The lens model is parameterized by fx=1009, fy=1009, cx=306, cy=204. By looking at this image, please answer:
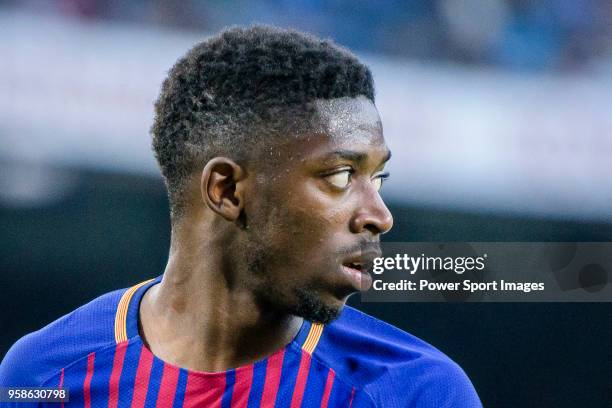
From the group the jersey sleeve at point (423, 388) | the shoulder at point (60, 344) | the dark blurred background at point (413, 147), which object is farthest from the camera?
the dark blurred background at point (413, 147)

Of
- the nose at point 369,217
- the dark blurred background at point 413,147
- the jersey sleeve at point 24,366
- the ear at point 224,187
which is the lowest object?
the jersey sleeve at point 24,366

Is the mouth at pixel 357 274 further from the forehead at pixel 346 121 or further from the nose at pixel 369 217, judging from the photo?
the forehead at pixel 346 121

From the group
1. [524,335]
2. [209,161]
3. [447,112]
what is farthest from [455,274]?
[209,161]

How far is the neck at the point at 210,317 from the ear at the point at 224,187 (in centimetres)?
8

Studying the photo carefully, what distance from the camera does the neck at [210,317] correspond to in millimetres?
2164

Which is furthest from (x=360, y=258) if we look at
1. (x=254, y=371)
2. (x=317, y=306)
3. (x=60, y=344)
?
(x=60, y=344)

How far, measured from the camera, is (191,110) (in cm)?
214

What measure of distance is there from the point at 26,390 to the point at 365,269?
0.84m

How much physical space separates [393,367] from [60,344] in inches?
30.3

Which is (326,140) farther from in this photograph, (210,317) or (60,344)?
(60,344)

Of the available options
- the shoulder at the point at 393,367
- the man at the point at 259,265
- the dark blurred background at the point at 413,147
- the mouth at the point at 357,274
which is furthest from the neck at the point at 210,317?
the dark blurred background at the point at 413,147

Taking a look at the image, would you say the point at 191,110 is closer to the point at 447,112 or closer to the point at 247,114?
the point at 247,114

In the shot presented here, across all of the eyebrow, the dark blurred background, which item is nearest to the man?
the eyebrow

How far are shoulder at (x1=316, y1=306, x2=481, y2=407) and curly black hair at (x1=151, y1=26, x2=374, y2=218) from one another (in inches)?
18.5
